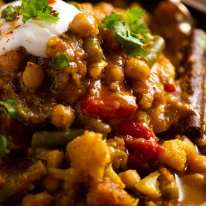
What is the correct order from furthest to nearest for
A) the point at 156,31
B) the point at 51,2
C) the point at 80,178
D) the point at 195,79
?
the point at 156,31, the point at 195,79, the point at 51,2, the point at 80,178

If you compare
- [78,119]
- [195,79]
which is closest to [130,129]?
[78,119]

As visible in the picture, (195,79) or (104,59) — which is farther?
(195,79)

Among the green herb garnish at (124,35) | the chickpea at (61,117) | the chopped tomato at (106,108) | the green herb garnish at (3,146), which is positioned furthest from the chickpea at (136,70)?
the green herb garnish at (3,146)

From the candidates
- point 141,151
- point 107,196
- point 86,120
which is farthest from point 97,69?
point 107,196

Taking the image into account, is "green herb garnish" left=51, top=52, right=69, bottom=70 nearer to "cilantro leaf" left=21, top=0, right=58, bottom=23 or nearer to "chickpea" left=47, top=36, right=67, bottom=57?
"chickpea" left=47, top=36, right=67, bottom=57

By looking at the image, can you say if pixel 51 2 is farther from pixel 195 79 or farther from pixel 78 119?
pixel 195 79

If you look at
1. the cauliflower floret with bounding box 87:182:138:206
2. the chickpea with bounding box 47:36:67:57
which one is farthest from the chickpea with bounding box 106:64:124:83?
the cauliflower floret with bounding box 87:182:138:206

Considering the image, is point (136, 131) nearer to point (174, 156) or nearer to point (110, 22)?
point (174, 156)
